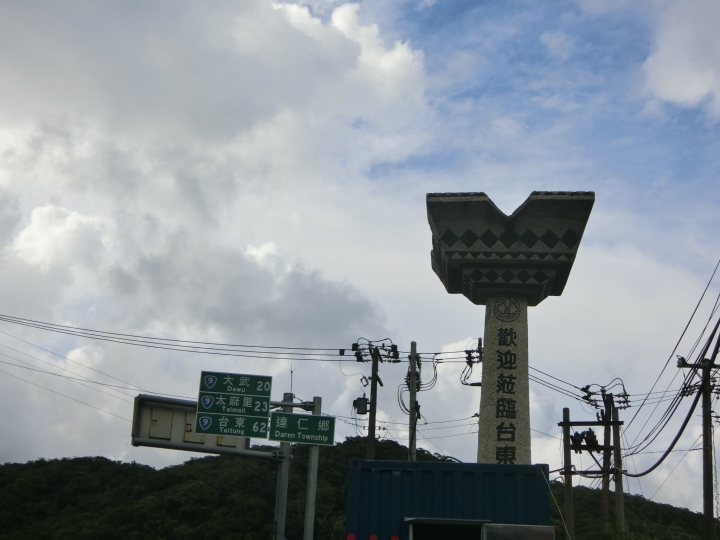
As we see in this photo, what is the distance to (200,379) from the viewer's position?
18172mm

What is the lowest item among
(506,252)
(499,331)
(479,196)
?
(499,331)

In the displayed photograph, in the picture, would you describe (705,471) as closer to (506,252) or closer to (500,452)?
(500,452)

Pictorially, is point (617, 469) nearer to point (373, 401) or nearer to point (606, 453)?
point (606, 453)

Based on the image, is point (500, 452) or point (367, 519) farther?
point (500, 452)

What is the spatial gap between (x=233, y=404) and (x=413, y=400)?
13040 mm

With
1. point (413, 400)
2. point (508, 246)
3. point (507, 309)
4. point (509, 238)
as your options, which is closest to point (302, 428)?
point (507, 309)

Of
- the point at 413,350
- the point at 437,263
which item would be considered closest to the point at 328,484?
the point at 413,350

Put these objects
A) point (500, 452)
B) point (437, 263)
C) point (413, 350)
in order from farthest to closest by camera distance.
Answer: point (413, 350) < point (437, 263) < point (500, 452)

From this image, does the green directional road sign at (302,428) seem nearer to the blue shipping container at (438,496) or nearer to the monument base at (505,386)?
the blue shipping container at (438,496)

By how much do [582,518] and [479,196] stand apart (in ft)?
104

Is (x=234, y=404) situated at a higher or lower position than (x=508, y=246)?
lower

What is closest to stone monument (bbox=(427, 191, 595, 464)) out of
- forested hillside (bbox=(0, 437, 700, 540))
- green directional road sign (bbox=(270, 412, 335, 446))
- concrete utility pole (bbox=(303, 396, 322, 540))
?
concrete utility pole (bbox=(303, 396, 322, 540))

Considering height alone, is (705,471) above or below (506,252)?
below

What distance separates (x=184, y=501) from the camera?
49188mm
